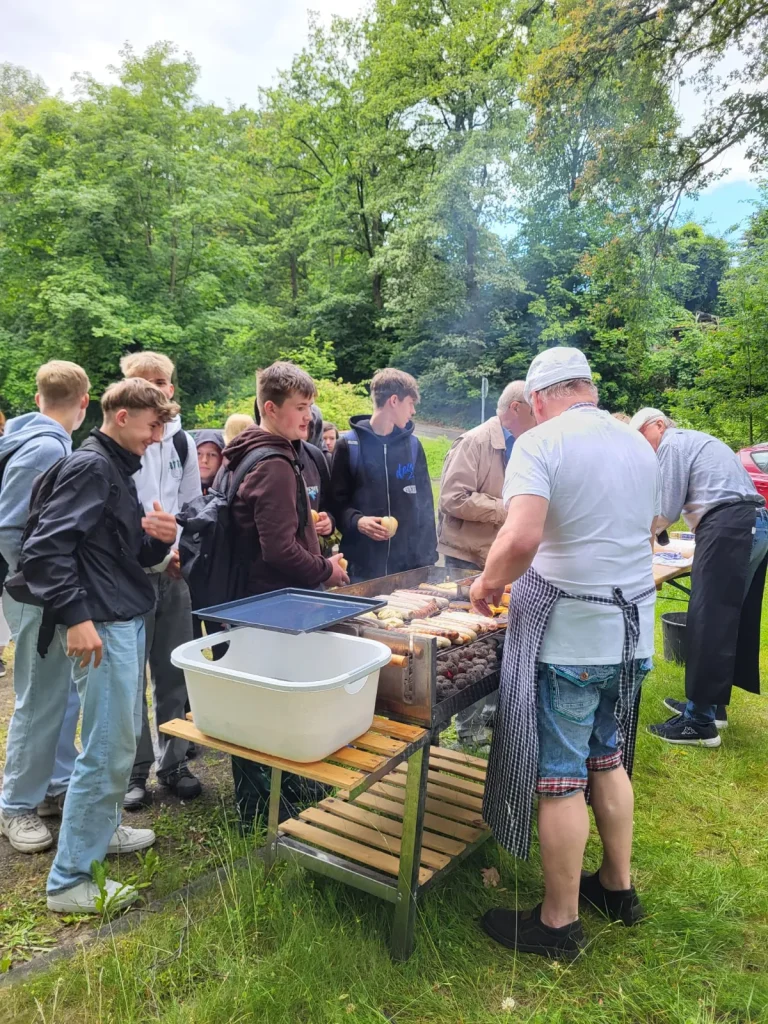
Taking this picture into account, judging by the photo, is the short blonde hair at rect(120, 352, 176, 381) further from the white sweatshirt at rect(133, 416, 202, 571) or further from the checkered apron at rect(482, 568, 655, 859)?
the checkered apron at rect(482, 568, 655, 859)

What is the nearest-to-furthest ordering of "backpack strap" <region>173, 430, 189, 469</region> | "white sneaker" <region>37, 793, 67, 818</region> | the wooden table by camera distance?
the wooden table, "white sneaker" <region>37, 793, 67, 818</region>, "backpack strap" <region>173, 430, 189, 469</region>

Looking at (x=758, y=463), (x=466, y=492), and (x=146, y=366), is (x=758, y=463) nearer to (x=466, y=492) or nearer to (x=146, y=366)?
(x=466, y=492)

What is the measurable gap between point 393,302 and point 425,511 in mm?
20399

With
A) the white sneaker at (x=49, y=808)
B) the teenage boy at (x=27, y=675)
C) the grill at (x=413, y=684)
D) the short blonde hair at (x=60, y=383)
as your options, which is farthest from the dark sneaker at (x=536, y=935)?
the short blonde hair at (x=60, y=383)

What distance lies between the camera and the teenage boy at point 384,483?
394 cm

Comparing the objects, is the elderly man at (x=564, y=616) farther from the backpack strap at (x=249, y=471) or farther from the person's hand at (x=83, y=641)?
the person's hand at (x=83, y=641)

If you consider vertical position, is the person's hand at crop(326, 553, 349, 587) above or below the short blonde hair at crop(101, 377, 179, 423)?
below

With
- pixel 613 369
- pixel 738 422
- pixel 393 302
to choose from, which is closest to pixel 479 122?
pixel 393 302

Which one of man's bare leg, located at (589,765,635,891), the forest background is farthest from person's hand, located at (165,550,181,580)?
the forest background

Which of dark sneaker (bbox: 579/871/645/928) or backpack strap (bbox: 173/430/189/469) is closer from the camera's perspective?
dark sneaker (bbox: 579/871/645/928)

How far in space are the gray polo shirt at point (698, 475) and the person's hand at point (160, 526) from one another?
2.79 meters

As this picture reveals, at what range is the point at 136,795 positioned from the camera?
3.15m

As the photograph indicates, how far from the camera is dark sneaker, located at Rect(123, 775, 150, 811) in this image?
10.2 ft

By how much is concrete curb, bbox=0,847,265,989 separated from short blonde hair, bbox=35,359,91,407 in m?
2.09
